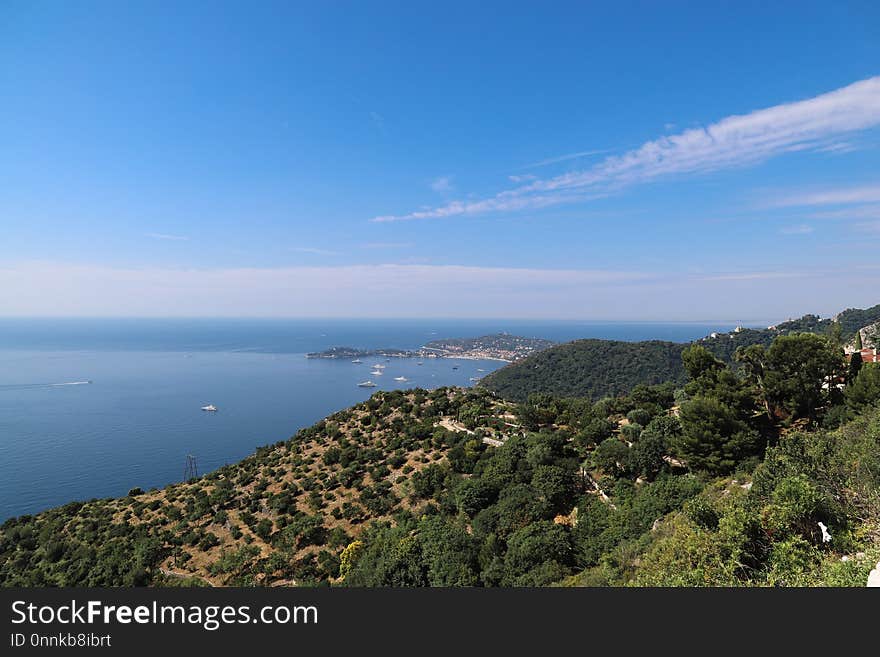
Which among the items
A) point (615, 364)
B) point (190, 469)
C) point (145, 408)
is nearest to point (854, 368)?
point (615, 364)

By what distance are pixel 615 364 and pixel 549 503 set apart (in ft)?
218

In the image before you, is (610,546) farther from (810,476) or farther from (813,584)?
(813,584)

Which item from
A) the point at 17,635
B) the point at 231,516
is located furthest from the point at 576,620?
the point at 231,516

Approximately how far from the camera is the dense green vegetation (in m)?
8.77

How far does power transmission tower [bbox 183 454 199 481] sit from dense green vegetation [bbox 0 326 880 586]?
27419 mm

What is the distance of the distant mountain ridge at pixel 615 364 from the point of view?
6956 cm

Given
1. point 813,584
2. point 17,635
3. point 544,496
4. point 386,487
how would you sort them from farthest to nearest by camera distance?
point 386,487 < point 544,496 < point 813,584 < point 17,635

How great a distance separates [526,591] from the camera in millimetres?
5961

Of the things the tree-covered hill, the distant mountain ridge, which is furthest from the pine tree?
the distant mountain ridge

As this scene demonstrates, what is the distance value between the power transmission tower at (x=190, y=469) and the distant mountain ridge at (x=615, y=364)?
166 feet

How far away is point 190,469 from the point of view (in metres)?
54.8

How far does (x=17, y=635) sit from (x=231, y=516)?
19026mm

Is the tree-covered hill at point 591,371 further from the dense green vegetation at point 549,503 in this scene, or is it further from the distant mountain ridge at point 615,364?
the dense green vegetation at point 549,503

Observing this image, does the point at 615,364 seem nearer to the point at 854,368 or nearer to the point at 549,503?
the point at 854,368
